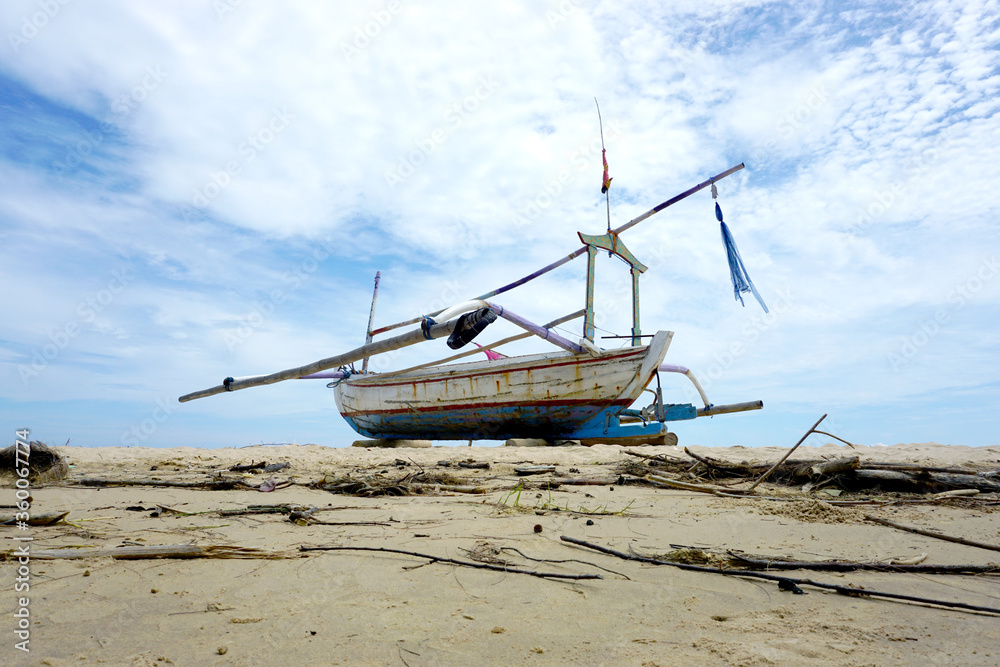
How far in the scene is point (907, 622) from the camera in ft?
5.93

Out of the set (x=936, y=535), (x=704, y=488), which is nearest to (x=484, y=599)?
(x=936, y=535)

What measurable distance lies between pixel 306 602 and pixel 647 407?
12.6 meters

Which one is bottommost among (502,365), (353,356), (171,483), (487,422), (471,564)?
(171,483)

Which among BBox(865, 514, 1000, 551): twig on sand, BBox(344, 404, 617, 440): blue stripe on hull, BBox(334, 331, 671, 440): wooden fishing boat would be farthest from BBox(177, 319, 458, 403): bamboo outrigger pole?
BBox(344, 404, 617, 440): blue stripe on hull

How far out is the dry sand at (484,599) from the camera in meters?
1.60

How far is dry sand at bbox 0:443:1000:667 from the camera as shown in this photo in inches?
62.9

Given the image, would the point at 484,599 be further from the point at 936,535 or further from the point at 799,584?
the point at 936,535

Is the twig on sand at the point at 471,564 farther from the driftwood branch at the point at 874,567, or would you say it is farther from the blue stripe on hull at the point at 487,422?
the blue stripe on hull at the point at 487,422

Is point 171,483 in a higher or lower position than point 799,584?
lower

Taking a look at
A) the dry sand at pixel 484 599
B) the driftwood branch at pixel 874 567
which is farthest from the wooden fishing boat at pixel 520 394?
the driftwood branch at pixel 874 567

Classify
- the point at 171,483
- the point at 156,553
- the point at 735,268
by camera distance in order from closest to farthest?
the point at 156,553
the point at 171,483
the point at 735,268

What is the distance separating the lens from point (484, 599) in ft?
6.65

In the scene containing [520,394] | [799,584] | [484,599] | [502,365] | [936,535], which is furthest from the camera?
[502,365]

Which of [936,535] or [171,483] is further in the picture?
[171,483]
